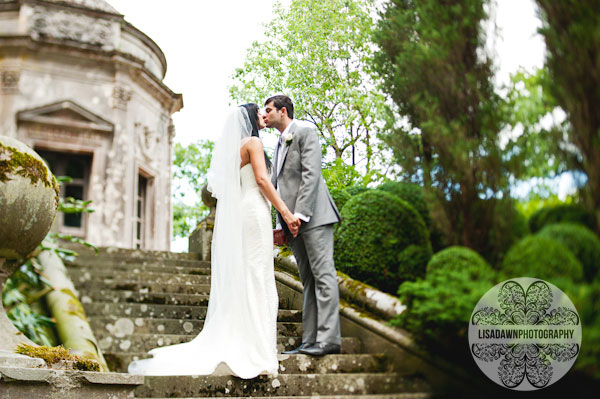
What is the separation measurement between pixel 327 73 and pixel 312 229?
102cm

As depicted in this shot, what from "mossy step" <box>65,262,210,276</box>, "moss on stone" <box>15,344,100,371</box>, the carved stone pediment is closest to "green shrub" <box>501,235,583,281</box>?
"moss on stone" <box>15,344,100,371</box>

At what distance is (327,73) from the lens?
4.02 meters

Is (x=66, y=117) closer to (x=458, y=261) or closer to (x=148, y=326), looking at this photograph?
(x=148, y=326)

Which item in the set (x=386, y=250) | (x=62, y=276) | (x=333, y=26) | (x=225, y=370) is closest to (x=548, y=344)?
(x=386, y=250)

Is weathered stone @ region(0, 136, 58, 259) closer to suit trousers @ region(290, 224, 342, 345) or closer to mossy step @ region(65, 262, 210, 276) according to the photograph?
suit trousers @ region(290, 224, 342, 345)

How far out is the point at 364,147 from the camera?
3385 millimetres

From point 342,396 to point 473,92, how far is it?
2002mm

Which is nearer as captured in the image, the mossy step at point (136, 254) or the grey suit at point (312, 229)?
the grey suit at point (312, 229)

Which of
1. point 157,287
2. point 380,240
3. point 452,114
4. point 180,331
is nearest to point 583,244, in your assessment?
point 452,114

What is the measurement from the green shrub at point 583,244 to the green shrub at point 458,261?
30cm

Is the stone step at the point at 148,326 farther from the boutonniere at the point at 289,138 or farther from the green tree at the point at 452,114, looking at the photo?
the green tree at the point at 452,114

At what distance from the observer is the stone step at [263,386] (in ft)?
11.8

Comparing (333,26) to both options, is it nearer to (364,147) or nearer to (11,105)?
(364,147)

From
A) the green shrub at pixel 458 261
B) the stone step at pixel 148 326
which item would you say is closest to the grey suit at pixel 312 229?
the stone step at pixel 148 326
